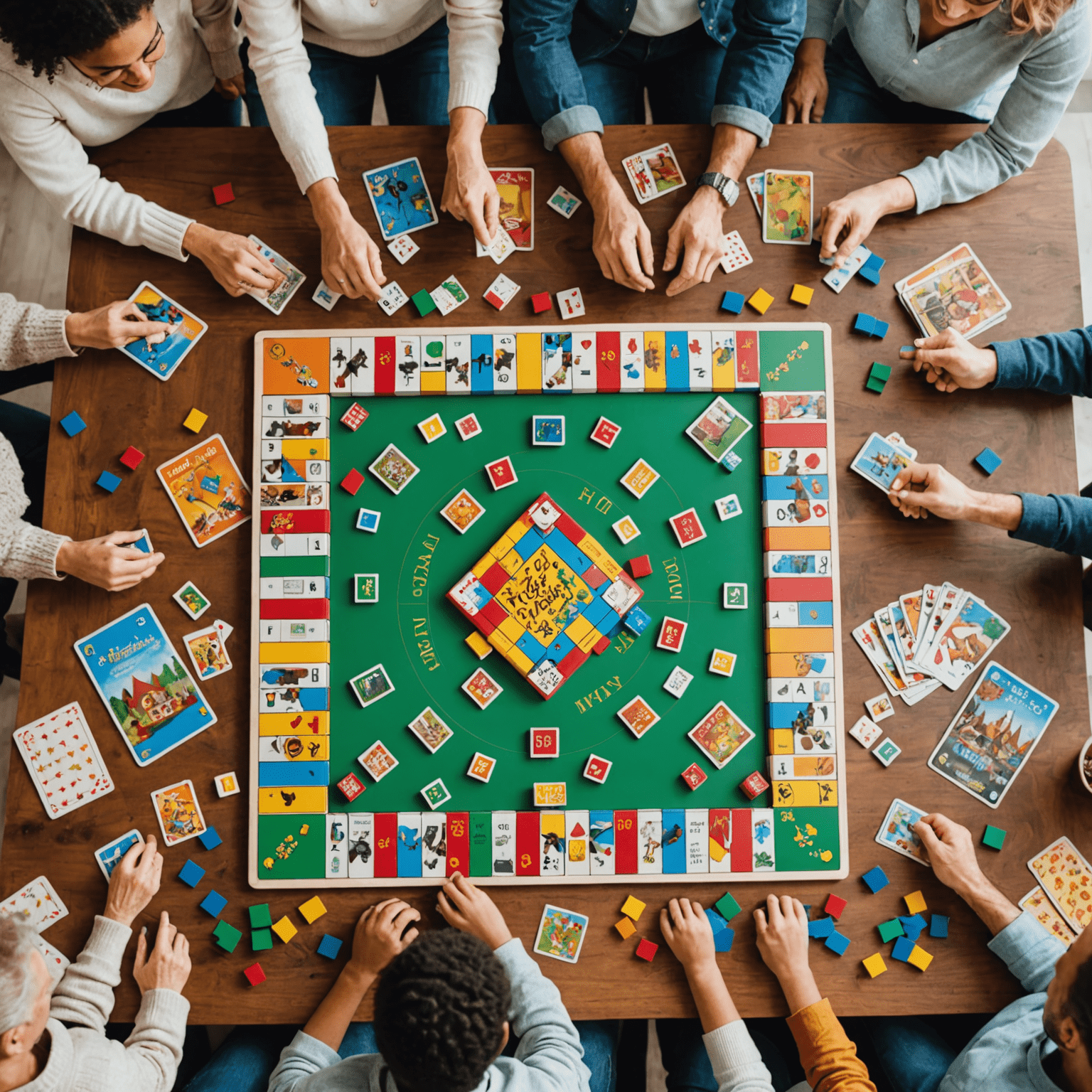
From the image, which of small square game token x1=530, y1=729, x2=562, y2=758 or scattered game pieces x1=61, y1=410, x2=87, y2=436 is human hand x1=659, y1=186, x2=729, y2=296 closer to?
small square game token x1=530, y1=729, x2=562, y2=758

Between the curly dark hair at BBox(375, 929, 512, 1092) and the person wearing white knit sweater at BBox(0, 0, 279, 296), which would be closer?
the curly dark hair at BBox(375, 929, 512, 1092)

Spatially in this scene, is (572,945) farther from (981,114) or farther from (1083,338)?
(981,114)

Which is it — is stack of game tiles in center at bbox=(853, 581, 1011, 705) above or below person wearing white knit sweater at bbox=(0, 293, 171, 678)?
below

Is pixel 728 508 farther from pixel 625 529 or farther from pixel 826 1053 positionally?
pixel 826 1053

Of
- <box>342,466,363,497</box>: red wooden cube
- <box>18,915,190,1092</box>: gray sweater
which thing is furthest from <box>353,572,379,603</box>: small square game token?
<box>18,915,190,1092</box>: gray sweater

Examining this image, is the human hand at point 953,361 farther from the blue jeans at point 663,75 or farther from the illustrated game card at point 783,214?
the blue jeans at point 663,75

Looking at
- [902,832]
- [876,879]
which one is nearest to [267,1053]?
[876,879]

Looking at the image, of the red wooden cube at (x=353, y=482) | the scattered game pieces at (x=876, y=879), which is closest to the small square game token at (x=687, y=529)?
the red wooden cube at (x=353, y=482)
